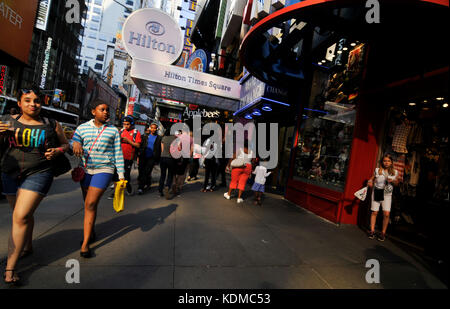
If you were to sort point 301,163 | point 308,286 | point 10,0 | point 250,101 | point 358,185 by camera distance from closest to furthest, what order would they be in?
point 308,286 < point 358,185 < point 301,163 < point 250,101 < point 10,0

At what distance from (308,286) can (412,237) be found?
11.7 ft

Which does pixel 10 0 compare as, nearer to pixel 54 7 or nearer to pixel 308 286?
pixel 54 7

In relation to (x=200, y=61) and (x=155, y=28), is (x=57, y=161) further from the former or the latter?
(x=200, y=61)

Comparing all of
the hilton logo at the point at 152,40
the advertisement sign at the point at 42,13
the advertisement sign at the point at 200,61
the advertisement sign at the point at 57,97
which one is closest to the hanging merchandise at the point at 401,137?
the hilton logo at the point at 152,40

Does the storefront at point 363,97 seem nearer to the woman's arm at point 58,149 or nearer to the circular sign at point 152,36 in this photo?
the woman's arm at point 58,149

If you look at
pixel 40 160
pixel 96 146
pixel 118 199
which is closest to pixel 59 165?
pixel 40 160

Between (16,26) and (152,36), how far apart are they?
63.1 feet

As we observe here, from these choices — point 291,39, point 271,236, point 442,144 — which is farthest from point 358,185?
point 291,39

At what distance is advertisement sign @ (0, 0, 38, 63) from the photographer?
1762 centimetres

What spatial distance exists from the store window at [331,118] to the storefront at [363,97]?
3cm

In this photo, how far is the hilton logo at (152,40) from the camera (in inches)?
343

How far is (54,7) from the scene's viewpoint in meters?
32.8

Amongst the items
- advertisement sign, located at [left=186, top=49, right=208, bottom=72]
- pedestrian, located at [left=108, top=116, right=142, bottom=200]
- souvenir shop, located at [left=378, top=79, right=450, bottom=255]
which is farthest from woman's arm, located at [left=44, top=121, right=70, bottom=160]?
advertisement sign, located at [left=186, top=49, right=208, bottom=72]

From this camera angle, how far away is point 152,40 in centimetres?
885
